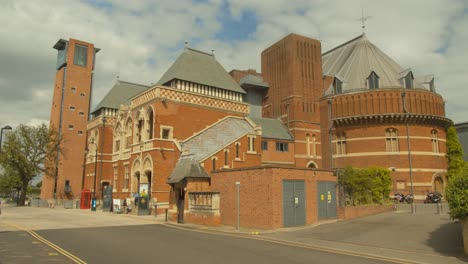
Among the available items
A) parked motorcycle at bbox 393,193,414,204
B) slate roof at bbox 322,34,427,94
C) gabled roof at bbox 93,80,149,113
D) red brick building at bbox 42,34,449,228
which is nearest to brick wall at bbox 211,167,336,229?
red brick building at bbox 42,34,449,228

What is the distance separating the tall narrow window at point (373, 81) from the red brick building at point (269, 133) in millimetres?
123

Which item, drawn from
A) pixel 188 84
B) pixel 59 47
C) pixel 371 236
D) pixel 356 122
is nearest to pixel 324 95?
pixel 356 122

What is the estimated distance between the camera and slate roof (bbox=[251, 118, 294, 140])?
4390 centimetres

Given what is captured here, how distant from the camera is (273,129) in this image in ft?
149

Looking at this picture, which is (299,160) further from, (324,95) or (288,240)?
(288,240)

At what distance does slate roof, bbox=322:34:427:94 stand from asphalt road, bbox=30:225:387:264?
116 ft

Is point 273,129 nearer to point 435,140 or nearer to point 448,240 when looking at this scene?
point 435,140

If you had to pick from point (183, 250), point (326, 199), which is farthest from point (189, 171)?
point (183, 250)

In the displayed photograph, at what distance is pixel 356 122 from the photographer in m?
43.4

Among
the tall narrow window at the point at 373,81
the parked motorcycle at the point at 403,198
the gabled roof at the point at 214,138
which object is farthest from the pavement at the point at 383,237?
the tall narrow window at the point at 373,81

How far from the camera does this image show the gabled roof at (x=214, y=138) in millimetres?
30997

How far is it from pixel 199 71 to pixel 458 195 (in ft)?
101

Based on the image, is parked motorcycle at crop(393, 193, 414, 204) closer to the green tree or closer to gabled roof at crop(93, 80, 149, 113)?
the green tree

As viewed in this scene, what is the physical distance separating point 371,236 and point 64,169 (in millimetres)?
53428
